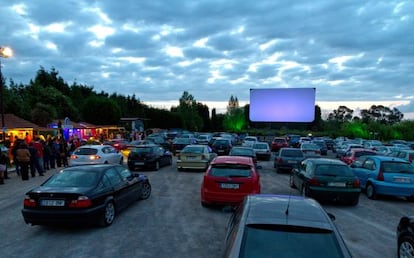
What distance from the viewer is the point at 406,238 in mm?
5340

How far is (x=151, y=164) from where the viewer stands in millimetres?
17938

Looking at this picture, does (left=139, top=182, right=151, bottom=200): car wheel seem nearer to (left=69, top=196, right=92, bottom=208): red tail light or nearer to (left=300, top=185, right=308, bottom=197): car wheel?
(left=69, top=196, right=92, bottom=208): red tail light

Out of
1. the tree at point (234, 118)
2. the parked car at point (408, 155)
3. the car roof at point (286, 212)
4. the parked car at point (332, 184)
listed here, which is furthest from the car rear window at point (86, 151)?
the tree at point (234, 118)

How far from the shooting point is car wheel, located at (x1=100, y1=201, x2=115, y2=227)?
7457 mm

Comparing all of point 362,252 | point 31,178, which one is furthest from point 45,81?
point 362,252

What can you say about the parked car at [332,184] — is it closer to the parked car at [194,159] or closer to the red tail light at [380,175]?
the red tail light at [380,175]

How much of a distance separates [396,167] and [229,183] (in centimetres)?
633

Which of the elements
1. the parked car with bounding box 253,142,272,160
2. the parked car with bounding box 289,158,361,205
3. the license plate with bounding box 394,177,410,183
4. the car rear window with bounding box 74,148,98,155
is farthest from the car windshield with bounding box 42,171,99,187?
the parked car with bounding box 253,142,272,160

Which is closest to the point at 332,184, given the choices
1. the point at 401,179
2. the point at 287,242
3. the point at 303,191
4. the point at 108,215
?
the point at 303,191

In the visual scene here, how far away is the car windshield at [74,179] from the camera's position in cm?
747

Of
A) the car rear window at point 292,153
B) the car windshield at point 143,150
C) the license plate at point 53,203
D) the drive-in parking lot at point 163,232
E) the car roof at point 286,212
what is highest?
the car roof at point 286,212

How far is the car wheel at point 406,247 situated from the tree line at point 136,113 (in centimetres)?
4315

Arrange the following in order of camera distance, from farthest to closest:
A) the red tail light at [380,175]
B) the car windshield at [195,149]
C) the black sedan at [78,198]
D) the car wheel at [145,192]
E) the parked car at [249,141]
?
the parked car at [249,141] → the car windshield at [195,149] → the red tail light at [380,175] → the car wheel at [145,192] → the black sedan at [78,198]

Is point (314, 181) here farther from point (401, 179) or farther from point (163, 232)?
point (163, 232)
